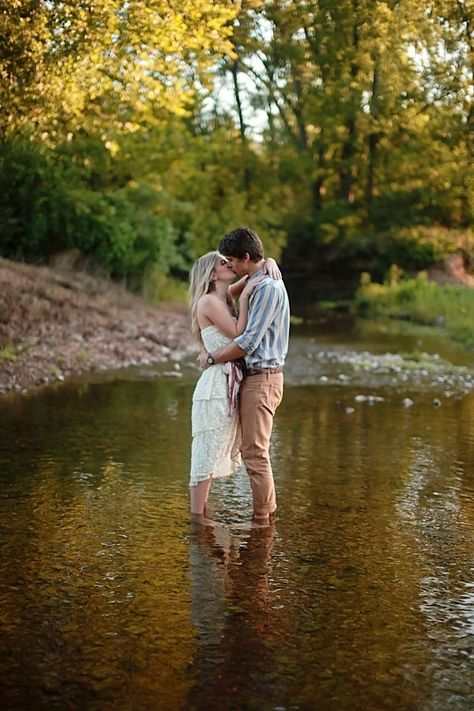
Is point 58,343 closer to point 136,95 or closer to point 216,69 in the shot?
point 136,95

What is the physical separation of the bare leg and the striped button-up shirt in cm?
95

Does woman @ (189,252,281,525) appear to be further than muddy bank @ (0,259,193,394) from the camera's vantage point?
No

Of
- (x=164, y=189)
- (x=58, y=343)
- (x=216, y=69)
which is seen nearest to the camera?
(x=58, y=343)

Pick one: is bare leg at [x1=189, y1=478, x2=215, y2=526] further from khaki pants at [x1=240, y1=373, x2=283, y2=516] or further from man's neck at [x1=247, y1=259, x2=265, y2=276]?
man's neck at [x1=247, y1=259, x2=265, y2=276]

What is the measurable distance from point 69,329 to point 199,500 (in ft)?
36.2

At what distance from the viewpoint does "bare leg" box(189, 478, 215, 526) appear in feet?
24.8

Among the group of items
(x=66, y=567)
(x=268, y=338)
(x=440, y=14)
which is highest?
(x=440, y=14)

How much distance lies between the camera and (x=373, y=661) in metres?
4.93

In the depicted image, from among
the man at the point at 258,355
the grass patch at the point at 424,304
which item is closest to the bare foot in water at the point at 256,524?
the man at the point at 258,355

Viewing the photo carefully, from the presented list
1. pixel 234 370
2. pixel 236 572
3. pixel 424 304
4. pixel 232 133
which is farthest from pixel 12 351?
pixel 232 133

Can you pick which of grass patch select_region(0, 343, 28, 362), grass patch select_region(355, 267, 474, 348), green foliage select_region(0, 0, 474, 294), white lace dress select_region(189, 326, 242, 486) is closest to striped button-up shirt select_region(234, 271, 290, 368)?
white lace dress select_region(189, 326, 242, 486)

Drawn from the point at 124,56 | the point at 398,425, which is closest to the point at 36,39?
the point at 124,56

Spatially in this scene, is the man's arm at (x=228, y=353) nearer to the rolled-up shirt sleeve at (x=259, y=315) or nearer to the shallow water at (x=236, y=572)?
the rolled-up shirt sleeve at (x=259, y=315)

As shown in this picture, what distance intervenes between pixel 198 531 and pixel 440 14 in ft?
76.3
